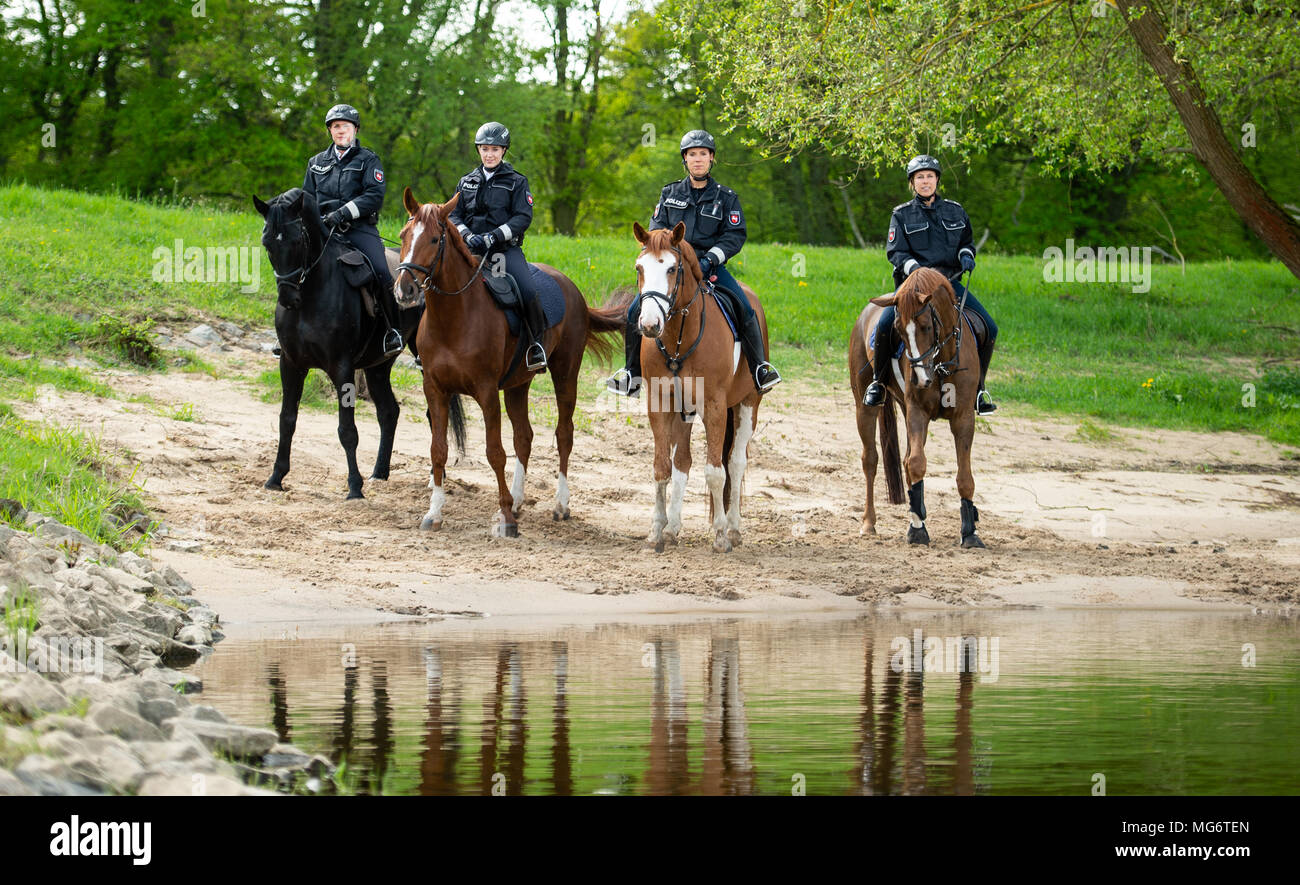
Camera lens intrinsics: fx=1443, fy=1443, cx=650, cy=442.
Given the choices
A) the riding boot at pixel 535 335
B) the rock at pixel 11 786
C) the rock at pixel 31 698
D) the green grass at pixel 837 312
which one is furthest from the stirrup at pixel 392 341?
the rock at pixel 11 786

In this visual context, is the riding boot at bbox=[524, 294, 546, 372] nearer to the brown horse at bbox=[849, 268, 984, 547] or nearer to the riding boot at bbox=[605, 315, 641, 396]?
the riding boot at bbox=[605, 315, 641, 396]

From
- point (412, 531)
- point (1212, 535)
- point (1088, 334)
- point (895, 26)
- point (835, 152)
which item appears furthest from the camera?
point (1088, 334)

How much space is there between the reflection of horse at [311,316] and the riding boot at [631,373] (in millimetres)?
2383

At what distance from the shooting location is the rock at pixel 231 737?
15.8 ft

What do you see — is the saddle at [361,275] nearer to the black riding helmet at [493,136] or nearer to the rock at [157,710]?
the black riding helmet at [493,136]

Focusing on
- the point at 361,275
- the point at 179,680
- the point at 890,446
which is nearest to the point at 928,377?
the point at 890,446

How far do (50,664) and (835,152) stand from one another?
12.9 metres

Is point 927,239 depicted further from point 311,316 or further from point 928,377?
point 311,316

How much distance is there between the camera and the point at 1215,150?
15102 mm

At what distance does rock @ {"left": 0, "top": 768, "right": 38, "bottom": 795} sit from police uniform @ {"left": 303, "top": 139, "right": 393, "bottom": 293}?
8.77m

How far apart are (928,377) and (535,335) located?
3.19m
